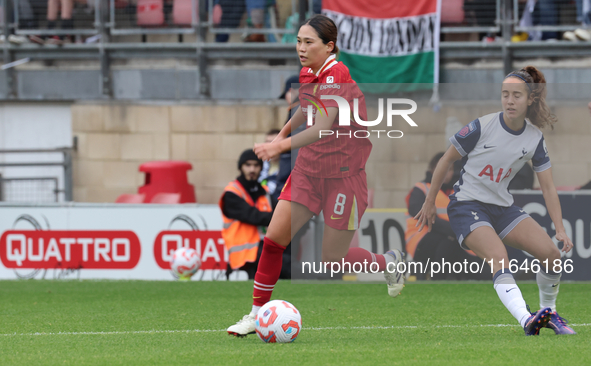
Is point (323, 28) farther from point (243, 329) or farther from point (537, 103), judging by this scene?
point (243, 329)

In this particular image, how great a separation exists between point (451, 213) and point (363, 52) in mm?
7674

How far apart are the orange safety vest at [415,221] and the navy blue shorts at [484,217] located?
1.06 feet

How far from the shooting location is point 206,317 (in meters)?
7.00

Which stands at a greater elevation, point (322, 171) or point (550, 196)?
point (322, 171)

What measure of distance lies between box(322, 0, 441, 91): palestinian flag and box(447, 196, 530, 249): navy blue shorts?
750 centimetres

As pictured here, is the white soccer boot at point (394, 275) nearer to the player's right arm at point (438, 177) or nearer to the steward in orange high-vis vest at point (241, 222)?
the player's right arm at point (438, 177)

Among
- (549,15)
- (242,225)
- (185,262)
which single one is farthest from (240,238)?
(549,15)

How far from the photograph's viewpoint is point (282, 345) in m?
5.13

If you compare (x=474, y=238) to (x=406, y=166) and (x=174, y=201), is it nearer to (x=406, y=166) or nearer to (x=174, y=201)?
(x=406, y=166)

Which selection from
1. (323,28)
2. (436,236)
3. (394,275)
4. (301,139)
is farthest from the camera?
(436,236)

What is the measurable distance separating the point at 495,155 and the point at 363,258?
45.0 inches

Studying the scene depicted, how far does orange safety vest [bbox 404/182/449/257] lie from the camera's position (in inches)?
241

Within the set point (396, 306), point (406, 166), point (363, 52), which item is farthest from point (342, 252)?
point (363, 52)

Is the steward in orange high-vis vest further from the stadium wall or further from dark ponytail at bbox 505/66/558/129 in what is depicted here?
dark ponytail at bbox 505/66/558/129
